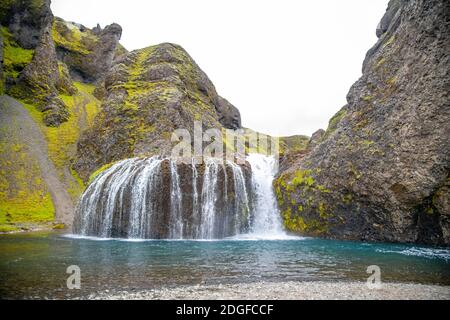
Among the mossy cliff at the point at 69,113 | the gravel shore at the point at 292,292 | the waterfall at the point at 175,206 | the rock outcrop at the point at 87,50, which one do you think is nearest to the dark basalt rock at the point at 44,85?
the mossy cliff at the point at 69,113

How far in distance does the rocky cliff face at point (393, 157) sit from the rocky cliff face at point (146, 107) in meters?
28.6

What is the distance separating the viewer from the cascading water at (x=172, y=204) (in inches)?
1380

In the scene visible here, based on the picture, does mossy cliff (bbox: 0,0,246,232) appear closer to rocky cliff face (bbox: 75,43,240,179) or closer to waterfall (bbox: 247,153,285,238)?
rocky cliff face (bbox: 75,43,240,179)

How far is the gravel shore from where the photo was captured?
1084 centimetres

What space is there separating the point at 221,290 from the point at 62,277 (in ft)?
23.3

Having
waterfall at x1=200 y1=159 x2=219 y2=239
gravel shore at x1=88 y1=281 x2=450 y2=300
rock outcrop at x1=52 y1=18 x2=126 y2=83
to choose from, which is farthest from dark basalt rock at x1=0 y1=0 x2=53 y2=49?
gravel shore at x1=88 y1=281 x2=450 y2=300

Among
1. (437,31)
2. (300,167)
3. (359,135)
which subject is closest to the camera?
(437,31)

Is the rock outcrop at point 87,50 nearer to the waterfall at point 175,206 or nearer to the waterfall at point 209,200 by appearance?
the waterfall at point 175,206

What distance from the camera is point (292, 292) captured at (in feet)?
38.0

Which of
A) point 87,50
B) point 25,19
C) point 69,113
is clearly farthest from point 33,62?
point 87,50

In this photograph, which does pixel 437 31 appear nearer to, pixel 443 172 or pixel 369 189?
pixel 443 172

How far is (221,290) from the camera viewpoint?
11.9 meters

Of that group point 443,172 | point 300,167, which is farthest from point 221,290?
point 300,167

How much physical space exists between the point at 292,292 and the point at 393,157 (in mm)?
23865
